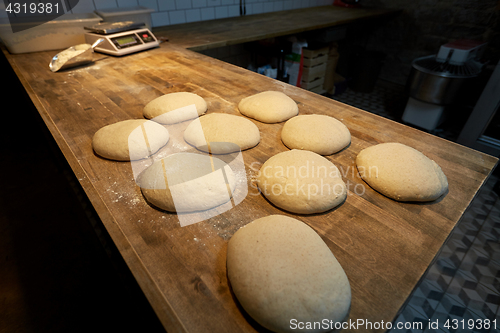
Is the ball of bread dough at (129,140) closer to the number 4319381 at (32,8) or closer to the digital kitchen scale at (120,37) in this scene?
the digital kitchen scale at (120,37)

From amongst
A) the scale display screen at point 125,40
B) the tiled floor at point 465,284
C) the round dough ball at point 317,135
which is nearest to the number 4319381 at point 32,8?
the scale display screen at point 125,40

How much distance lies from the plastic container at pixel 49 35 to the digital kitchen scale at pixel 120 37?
8cm

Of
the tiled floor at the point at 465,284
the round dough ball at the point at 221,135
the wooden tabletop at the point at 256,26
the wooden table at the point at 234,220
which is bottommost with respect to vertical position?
the tiled floor at the point at 465,284

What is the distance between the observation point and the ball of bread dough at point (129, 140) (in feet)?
3.45

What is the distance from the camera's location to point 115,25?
7.09 ft

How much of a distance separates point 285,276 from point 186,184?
17.5 inches

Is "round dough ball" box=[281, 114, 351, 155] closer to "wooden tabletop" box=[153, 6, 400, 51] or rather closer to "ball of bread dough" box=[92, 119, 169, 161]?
"ball of bread dough" box=[92, 119, 169, 161]

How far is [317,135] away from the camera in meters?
1.14

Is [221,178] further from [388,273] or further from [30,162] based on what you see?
[30,162]

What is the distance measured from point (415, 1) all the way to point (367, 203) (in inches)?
176

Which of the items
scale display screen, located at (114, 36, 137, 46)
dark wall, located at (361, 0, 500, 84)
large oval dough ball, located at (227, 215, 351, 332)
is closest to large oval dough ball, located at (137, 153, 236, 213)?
large oval dough ball, located at (227, 215, 351, 332)

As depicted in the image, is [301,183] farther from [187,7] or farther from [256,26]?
[187,7]

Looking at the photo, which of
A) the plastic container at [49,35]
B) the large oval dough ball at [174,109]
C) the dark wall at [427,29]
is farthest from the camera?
the dark wall at [427,29]

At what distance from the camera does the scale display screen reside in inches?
82.1
